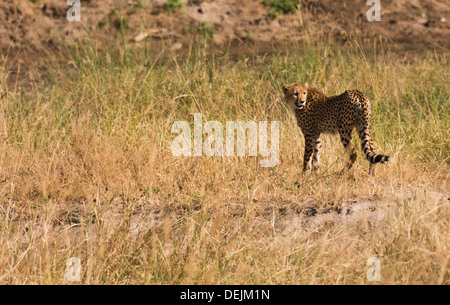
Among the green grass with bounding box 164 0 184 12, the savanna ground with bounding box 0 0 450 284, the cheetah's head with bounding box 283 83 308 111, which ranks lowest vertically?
the savanna ground with bounding box 0 0 450 284

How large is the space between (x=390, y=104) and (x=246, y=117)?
132 cm

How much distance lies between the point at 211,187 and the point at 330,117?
0.98 meters

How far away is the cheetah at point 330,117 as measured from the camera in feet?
14.6

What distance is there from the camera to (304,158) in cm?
487

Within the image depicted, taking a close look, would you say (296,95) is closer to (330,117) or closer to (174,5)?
(330,117)

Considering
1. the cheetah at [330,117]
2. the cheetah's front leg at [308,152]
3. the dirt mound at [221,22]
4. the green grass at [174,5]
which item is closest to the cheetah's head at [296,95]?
the cheetah at [330,117]

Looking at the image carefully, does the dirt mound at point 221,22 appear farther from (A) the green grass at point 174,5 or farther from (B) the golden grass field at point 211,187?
(B) the golden grass field at point 211,187

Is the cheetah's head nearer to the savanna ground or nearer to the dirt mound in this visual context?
the savanna ground

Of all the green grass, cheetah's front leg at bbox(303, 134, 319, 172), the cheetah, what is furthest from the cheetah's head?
the green grass

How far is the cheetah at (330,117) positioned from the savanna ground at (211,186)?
14 cm

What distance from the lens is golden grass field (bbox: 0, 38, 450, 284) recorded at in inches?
132

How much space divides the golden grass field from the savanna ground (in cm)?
1

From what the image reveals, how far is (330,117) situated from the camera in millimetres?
4750
